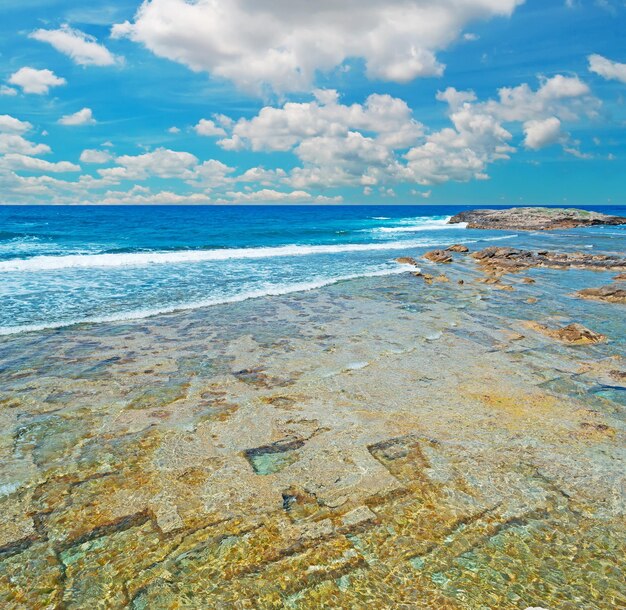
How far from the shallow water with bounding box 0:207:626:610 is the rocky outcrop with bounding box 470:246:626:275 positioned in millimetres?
14796

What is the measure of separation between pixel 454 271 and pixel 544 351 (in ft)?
48.7

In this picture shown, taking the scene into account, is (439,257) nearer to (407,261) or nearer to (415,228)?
(407,261)

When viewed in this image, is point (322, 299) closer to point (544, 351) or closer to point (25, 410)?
point (544, 351)

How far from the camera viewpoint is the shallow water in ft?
12.3

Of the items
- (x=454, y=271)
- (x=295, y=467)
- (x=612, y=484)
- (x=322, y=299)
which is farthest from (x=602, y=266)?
(x=295, y=467)

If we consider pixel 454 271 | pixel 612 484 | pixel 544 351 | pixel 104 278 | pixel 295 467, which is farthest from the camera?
pixel 454 271

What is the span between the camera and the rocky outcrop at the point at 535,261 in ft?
80.2

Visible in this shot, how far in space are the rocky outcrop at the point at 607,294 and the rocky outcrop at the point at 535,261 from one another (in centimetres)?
623

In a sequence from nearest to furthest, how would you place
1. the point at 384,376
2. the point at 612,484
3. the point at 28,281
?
the point at 612,484 → the point at 384,376 → the point at 28,281

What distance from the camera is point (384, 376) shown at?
28.0 feet

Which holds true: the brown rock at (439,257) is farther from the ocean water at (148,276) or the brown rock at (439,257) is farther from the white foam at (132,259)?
the white foam at (132,259)

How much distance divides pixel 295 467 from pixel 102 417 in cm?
341

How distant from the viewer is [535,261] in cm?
2656

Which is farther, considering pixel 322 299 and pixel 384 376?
pixel 322 299
